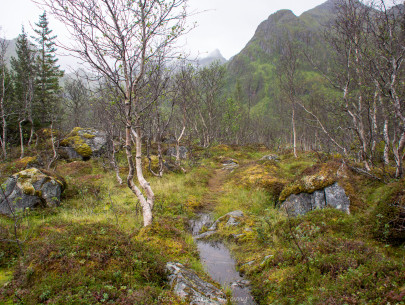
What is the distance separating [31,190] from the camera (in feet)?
32.3

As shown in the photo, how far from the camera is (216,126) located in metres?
41.6

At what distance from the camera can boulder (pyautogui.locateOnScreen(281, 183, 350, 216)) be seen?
793 cm

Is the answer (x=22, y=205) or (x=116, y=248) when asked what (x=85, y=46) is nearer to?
(x=116, y=248)

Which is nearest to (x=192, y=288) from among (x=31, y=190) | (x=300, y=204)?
(x=300, y=204)

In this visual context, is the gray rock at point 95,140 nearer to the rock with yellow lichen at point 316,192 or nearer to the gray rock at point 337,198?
Result: the rock with yellow lichen at point 316,192

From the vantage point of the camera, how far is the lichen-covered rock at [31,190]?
9.54m

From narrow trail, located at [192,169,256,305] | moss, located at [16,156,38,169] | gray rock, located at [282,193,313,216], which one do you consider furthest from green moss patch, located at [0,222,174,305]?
moss, located at [16,156,38,169]

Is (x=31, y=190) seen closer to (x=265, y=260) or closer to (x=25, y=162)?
(x=25, y=162)

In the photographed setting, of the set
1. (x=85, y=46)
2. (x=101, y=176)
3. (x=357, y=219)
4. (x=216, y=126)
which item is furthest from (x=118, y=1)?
(x=216, y=126)

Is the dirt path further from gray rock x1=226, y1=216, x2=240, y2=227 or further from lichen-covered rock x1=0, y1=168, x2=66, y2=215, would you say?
lichen-covered rock x1=0, y1=168, x2=66, y2=215

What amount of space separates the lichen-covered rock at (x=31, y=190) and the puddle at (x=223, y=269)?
7063 mm

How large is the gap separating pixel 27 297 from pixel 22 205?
7.59 meters

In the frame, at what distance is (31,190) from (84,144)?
12.8 metres

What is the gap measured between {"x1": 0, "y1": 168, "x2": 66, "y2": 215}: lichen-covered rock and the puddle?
7.06 metres
